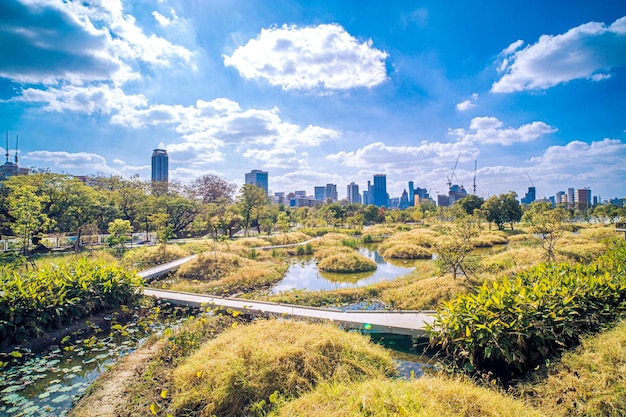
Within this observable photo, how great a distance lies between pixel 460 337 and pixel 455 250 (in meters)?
5.38

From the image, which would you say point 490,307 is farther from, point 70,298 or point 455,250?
point 70,298

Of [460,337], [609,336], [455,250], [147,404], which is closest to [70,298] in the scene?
[147,404]

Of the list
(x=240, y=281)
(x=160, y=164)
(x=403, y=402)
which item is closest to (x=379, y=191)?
(x=160, y=164)

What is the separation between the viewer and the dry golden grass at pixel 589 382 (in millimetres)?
3234

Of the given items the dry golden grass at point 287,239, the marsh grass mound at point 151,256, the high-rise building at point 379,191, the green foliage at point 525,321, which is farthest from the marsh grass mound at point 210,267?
the high-rise building at point 379,191

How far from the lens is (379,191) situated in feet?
648

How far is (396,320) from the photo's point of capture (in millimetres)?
6406

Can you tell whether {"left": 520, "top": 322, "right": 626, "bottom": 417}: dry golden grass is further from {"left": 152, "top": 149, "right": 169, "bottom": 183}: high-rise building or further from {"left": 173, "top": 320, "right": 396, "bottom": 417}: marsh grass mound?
{"left": 152, "top": 149, "right": 169, "bottom": 183}: high-rise building

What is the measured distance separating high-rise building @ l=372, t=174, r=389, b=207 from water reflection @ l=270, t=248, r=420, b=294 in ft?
600

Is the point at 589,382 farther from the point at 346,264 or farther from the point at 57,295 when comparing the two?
the point at 346,264

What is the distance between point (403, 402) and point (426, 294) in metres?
6.06

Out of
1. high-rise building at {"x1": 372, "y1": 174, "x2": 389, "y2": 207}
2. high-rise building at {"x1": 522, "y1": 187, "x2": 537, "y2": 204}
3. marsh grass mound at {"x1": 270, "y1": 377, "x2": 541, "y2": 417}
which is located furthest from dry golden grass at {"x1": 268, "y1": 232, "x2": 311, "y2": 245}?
high-rise building at {"x1": 372, "y1": 174, "x2": 389, "y2": 207}

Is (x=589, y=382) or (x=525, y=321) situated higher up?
(x=525, y=321)

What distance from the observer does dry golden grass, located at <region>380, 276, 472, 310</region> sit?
826 centimetres
